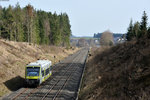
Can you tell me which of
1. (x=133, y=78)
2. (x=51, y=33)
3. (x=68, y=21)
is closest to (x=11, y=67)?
(x=133, y=78)

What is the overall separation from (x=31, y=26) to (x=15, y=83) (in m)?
43.8

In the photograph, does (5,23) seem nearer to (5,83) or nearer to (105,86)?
(5,83)

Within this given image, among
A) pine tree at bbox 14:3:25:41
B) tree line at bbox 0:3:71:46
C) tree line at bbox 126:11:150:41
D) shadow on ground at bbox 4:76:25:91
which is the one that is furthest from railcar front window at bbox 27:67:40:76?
pine tree at bbox 14:3:25:41

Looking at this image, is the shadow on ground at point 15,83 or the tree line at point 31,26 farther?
the tree line at point 31,26

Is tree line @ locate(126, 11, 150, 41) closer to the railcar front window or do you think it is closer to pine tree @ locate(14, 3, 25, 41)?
the railcar front window

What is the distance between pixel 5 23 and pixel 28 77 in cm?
5032

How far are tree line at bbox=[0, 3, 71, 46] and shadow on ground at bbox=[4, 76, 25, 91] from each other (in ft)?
119

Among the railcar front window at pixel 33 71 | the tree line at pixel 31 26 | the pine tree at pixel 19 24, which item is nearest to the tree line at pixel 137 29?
the railcar front window at pixel 33 71

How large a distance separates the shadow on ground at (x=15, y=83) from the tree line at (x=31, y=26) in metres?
36.2

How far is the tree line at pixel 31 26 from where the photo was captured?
6919 cm

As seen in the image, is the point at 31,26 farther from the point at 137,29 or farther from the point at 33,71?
the point at 33,71

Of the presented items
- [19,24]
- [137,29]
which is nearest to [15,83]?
[137,29]

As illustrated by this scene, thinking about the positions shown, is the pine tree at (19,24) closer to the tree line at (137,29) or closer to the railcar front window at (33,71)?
the tree line at (137,29)

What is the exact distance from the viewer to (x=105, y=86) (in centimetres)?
2028
